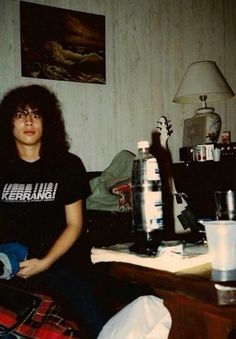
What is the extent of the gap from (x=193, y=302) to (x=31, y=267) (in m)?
0.72

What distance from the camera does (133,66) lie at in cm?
295

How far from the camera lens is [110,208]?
84.4 inches

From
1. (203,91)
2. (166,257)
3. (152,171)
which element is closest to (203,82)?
(203,91)

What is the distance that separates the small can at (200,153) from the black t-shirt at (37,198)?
1.20m

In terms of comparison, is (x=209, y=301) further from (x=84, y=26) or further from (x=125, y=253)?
(x=84, y=26)

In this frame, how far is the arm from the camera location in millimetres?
1409

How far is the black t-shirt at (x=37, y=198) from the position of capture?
161cm

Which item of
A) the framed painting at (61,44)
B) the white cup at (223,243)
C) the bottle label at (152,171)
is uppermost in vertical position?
the framed painting at (61,44)

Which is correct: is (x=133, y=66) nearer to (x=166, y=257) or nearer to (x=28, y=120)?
(x=28, y=120)

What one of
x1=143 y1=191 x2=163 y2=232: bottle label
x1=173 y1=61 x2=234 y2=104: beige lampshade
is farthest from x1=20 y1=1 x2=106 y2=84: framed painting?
x1=143 y1=191 x2=163 y2=232: bottle label

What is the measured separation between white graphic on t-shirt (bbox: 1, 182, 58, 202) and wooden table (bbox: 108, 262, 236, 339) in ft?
2.41

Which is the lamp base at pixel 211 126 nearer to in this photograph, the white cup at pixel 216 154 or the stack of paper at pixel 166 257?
the white cup at pixel 216 154

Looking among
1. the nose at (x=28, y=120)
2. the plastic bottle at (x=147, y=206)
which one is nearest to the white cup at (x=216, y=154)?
the nose at (x=28, y=120)

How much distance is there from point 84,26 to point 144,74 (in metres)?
0.57
